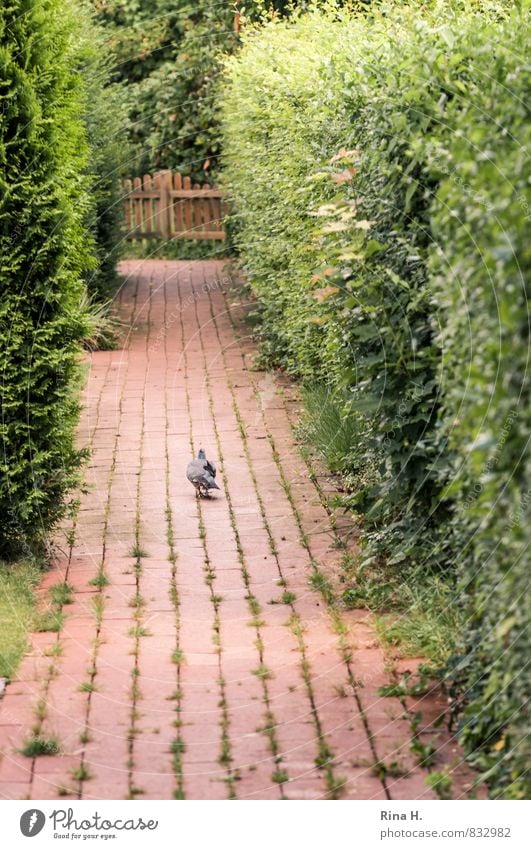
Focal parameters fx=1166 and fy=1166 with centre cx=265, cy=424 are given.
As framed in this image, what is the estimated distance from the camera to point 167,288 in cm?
1547

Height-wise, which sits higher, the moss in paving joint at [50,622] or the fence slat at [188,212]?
the moss in paving joint at [50,622]

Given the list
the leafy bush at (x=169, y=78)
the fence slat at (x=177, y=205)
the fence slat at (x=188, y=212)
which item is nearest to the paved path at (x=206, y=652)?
the fence slat at (x=188, y=212)

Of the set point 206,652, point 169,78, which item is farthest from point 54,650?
point 169,78

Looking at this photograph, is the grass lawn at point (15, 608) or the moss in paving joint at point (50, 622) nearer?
the grass lawn at point (15, 608)

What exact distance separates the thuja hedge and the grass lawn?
5.62ft

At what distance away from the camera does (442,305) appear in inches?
157

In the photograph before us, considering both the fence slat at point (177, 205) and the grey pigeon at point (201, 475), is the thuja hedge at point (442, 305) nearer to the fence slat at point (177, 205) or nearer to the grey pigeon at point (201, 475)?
the grey pigeon at point (201, 475)

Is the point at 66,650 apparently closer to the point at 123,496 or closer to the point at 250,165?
the point at 123,496

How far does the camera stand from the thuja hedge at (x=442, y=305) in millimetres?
3393

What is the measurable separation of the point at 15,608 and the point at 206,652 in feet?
3.45

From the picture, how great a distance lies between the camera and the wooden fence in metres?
19.4

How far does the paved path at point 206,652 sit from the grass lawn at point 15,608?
0.08 meters

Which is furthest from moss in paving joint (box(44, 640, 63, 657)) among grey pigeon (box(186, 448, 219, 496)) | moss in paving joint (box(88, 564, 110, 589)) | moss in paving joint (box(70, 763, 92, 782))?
grey pigeon (box(186, 448, 219, 496))
